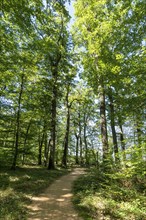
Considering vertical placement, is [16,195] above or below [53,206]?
above

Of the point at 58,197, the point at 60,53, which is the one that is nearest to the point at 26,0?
the point at 58,197

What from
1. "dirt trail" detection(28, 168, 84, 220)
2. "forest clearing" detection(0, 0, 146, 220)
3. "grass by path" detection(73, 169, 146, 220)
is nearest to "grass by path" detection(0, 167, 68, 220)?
"forest clearing" detection(0, 0, 146, 220)

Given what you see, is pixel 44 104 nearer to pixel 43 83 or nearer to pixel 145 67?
pixel 43 83

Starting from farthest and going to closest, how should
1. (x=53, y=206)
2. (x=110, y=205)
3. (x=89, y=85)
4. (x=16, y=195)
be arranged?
(x=89, y=85) < (x=16, y=195) < (x=53, y=206) < (x=110, y=205)

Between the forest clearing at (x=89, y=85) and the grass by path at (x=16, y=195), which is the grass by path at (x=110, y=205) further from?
the grass by path at (x=16, y=195)

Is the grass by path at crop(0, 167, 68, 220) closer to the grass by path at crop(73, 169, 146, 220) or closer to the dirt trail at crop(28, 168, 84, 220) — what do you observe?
the dirt trail at crop(28, 168, 84, 220)

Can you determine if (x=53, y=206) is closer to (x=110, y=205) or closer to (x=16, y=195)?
(x=16, y=195)

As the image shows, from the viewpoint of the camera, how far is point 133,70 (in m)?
9.77

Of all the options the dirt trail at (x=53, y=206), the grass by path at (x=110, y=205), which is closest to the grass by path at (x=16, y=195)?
the dirt trail at (x=53, y=206)

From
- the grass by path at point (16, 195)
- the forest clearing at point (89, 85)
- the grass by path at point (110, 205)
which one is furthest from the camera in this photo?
the forest clearing at point (89, 85)

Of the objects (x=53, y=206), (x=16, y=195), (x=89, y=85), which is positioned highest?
(x=89, y=85)

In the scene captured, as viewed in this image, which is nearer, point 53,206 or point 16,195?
point 53,206

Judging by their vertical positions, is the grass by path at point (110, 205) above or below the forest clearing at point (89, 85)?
below

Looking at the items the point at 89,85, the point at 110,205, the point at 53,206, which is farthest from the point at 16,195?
the point at 89,85
